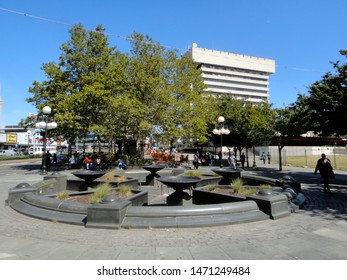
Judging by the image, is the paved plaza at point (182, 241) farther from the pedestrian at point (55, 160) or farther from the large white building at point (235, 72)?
the large white building at point (235, 72)

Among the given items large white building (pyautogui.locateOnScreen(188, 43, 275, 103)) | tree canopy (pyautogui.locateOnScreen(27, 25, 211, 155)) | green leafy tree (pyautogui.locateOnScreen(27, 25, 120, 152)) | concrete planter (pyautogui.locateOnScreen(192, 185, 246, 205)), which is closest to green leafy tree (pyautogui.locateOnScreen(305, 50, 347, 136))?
concrete planter (pyautogui.locateOnScreen(192, 185, 246, 205))

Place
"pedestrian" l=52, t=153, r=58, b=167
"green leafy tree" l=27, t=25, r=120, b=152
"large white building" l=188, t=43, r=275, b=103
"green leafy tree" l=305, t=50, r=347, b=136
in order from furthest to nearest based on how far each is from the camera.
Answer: "large white building" l=188, t=43, r=275, b=103 < "pedestrian" l=52, t=153, r=58, b=167 < "green leafy tree" l=27, t=25, r=120, b=152 < "green leafy tree" l=305, t=50, r=347, b=136

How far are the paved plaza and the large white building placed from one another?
117 m

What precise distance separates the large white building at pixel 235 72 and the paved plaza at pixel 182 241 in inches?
4624

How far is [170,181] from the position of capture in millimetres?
9875

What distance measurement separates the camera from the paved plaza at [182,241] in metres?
5.19

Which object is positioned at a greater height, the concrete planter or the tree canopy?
the tree canopy

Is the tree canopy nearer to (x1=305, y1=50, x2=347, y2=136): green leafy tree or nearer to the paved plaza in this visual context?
(x1=305, y1=50, x2=347, y2=136): green leafy tree

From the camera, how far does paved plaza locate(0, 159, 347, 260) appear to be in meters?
5.19

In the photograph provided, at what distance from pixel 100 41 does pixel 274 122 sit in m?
20.5

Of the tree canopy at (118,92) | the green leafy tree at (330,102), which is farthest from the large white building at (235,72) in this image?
the green leafy tree at (330,102)

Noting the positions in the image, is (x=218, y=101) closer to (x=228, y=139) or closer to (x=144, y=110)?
(x=228, y=139)

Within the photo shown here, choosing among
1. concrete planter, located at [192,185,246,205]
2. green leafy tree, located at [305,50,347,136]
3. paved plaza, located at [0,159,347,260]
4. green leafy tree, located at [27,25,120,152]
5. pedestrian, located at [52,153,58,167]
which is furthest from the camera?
pedestrian, located at [52,153,58,167]
